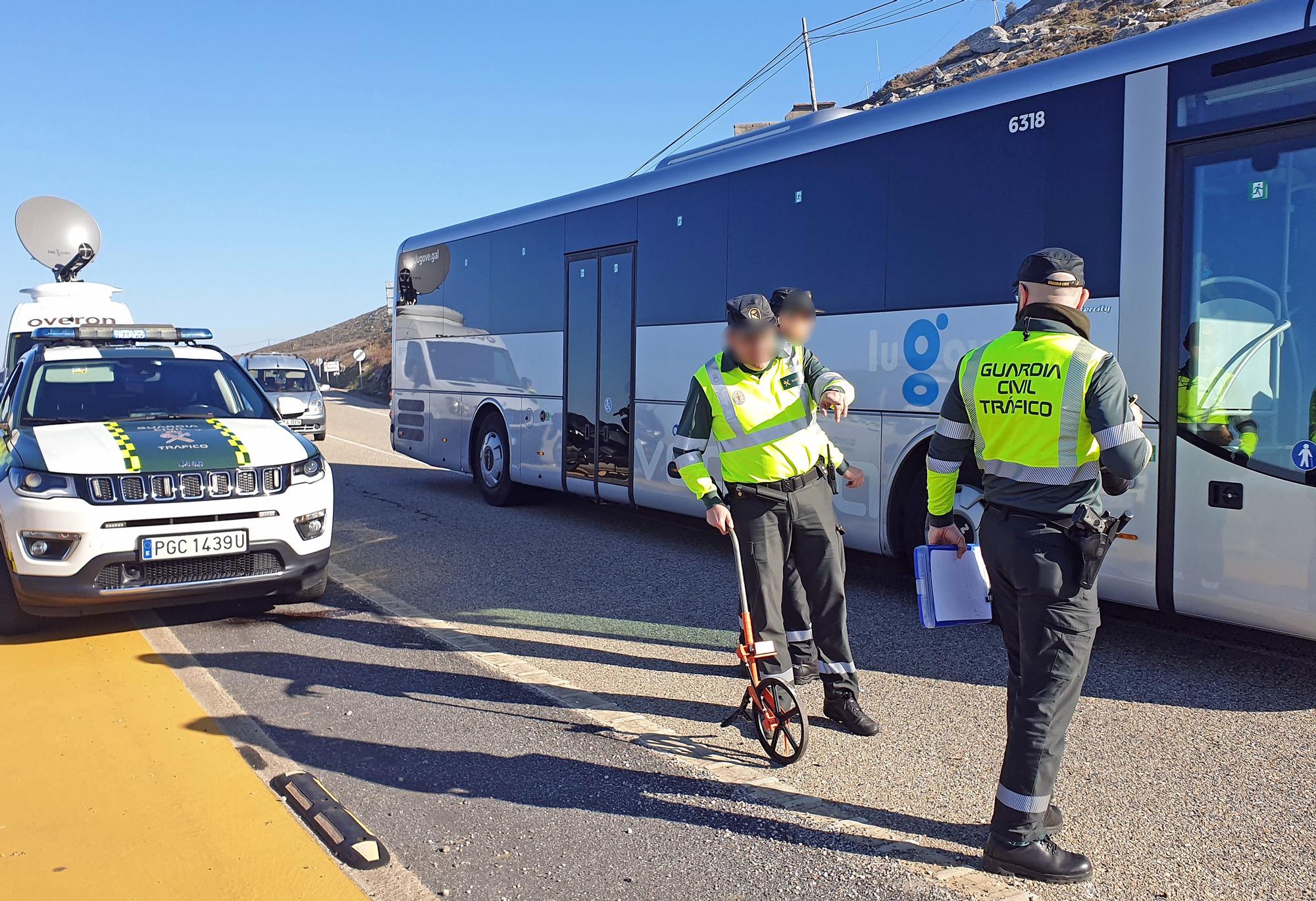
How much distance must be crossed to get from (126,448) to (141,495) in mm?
406

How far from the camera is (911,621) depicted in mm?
6629

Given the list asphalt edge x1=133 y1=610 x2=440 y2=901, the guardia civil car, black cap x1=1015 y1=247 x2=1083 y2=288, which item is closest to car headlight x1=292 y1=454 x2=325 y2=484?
the guardia civil car

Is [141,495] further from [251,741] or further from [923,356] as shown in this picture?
[923,356]

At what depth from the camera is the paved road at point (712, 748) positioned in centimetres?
340

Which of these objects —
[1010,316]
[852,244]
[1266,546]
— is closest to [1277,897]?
[1266,546]

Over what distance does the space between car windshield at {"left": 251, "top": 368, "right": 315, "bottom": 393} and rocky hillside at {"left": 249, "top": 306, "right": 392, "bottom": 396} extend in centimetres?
916

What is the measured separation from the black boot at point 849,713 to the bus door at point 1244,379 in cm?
192

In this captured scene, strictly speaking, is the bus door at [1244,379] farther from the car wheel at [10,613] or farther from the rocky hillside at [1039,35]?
the rocky hillside at [1039,35]

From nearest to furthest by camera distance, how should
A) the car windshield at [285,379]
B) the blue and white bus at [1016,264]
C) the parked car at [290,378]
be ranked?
the blue and white bus at [1016,264], the parked car at [290,378], the car windshield at [285,379]

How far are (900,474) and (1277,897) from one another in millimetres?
3939

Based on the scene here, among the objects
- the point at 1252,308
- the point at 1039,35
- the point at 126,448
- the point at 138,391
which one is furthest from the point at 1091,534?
the point at 1039,35

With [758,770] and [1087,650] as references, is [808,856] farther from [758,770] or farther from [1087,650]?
[1087,650]

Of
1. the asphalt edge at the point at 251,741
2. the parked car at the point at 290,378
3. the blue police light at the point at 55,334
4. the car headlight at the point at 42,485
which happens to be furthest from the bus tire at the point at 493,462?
the parked car at the point at 290,378

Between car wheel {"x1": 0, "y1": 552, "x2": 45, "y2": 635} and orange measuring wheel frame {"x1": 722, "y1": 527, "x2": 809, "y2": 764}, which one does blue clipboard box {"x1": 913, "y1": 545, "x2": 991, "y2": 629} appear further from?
car wheel {"x1": 0, "y1": 552, "x2": 45, "y2": 635}
